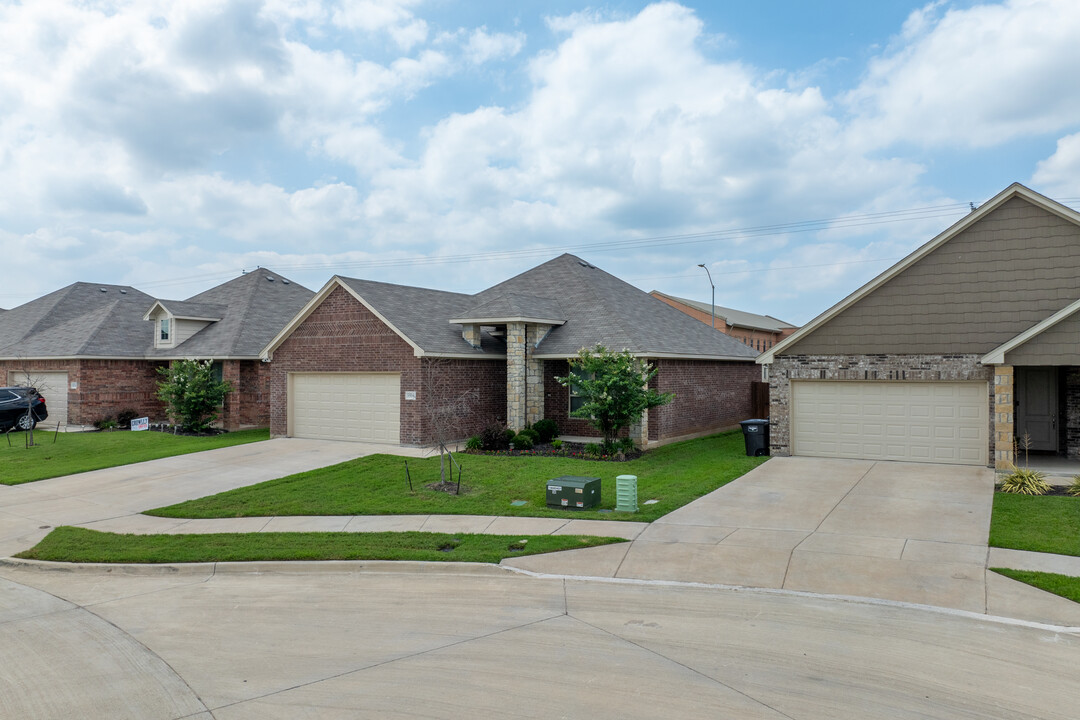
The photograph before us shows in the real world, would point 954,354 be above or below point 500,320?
below

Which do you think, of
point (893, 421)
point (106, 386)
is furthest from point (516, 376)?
point (106, 386)

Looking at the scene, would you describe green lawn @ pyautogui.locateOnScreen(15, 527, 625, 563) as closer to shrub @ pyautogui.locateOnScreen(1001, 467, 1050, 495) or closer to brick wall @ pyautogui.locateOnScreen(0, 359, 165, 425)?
shrub @ pyautogui.locateOnScreen(1001, 467, 1050, 495)

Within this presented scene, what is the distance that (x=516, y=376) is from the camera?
21641mm

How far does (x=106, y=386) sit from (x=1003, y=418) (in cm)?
3111

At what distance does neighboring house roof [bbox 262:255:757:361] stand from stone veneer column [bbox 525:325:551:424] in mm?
349

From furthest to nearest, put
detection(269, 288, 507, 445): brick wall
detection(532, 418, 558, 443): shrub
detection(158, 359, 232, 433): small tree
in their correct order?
detection(158, 359, 232, 433): small tree, detection(532, 418, 558, 443): shrub, detection(269, 288, 507, 445): brick wall

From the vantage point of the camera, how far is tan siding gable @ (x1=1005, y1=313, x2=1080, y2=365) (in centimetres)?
1496

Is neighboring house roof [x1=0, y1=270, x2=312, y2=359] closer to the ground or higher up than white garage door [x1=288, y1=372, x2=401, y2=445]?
higher up

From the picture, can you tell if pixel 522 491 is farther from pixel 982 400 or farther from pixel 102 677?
pixel 982 400

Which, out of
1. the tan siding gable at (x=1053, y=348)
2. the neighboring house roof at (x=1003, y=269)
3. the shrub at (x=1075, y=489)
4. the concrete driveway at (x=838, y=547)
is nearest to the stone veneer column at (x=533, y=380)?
the concrete driveway at (x=838, y=547)

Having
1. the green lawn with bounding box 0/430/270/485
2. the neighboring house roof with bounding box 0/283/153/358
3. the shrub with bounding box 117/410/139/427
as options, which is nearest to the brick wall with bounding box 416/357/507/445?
the green lawn with bounding box 0/430/270/485

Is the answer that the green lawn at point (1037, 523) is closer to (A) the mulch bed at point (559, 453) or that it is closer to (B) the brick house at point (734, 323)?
(A) the mulch bed at point (559, 453)

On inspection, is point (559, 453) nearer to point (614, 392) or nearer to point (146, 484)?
point (614, 392)

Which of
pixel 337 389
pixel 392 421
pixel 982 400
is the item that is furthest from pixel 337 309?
pixel 982 400
